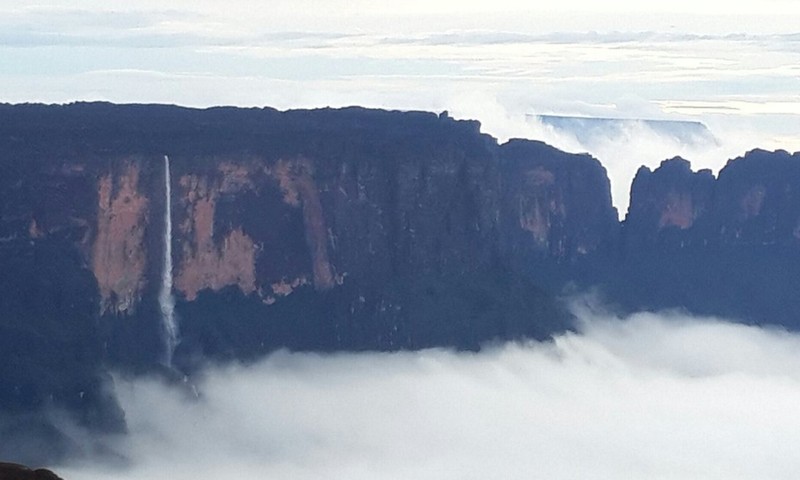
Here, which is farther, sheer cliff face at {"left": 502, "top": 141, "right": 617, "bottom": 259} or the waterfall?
sheer cliff face at {"left": 502, "top": 141, "right": 617, "bottom": 259}

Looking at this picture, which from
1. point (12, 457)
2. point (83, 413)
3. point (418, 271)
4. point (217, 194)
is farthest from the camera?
point (418, 271)

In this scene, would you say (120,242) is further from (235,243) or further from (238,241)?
(238,241)

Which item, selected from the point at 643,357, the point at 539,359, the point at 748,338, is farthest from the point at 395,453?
the point at 748,338

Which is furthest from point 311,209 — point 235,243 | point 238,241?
point 235,243

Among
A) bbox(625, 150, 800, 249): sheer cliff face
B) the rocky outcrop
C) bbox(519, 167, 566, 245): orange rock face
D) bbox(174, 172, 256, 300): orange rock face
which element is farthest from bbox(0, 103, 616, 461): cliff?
the rocky outcrop

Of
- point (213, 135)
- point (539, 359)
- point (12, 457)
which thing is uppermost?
point (213, 135)

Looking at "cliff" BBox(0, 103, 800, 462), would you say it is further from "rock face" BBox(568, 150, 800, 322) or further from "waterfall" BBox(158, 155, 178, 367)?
"rock face" BBox(568, 150, 800, 322)

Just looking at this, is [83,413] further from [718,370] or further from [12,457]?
[718,370]
